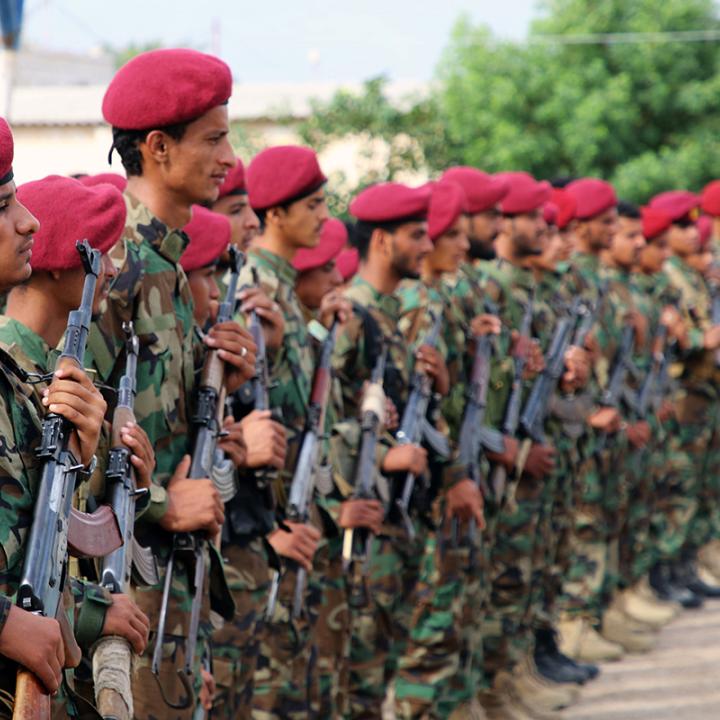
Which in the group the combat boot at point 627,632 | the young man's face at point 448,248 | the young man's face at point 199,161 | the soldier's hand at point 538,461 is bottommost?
the combat boot at point 627,632

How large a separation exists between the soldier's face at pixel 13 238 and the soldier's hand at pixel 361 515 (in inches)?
119

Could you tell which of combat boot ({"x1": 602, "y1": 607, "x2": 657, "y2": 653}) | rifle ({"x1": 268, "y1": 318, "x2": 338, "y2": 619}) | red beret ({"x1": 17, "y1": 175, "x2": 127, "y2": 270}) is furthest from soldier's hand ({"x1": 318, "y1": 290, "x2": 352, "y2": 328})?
combat boot ({"x1": 602, "y1": 607, "x2": 657, "y2": 653})

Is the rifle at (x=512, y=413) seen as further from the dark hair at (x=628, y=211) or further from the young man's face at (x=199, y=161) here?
the young man's face at (x=199, y=161)

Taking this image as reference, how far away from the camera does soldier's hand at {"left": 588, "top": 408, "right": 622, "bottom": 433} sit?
9.35 meters

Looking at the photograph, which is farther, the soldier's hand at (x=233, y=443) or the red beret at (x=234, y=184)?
the red beret at (x=234, y=184)

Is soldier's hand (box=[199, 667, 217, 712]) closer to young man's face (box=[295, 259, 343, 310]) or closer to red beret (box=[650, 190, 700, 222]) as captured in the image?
young man's face (box=[295, 259, 343, 310])

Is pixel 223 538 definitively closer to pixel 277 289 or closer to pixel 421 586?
pixel 277 289

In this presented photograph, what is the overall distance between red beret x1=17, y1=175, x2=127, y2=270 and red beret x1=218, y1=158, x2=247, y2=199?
1618mm

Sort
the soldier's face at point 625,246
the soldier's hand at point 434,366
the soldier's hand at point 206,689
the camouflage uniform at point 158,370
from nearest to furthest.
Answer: the camouflage uniform at point 158,370 < the soldier's hand at point 206,689 < the soldier's hand at point 434,366 < the soldier's face at point 625,246

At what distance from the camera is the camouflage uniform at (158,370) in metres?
3.96

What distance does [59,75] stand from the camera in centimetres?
4634

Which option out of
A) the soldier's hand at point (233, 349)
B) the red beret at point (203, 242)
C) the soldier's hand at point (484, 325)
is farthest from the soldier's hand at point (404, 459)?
the soldier's hand at point (233, 349)

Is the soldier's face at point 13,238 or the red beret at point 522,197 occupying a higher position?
the soldier's face at point 13,238

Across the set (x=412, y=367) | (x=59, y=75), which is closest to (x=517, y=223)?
(x=412, y=367)
